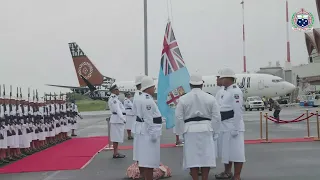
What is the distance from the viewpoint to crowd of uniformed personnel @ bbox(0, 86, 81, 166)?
10438 mm

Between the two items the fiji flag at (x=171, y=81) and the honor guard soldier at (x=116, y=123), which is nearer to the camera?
the fiji flag at (x=171, y=81)

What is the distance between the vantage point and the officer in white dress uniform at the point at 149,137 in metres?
7.11

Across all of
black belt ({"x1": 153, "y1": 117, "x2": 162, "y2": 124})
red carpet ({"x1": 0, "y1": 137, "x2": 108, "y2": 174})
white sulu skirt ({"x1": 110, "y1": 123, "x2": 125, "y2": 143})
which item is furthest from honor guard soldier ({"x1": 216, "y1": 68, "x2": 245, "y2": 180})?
white sulu skirt ({"x1": 110, "y1": 123, "x2": 125, "y2": 143})

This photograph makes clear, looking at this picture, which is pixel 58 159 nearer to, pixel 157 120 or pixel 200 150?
pixel 157 120

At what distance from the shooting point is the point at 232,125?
755 cm

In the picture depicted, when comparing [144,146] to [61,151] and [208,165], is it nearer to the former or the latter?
[208,165]

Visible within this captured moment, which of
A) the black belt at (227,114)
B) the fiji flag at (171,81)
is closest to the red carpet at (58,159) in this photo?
the fiji flag at (171,81)

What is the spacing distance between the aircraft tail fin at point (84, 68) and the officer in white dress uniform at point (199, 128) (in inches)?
1617

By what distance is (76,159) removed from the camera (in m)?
11.0

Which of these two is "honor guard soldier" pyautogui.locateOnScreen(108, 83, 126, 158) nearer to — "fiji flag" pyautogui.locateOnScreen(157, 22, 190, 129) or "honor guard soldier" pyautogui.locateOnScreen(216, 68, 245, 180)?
"fiji flag" pyautogui.locateOnScreen(157, 22, 190, 129)

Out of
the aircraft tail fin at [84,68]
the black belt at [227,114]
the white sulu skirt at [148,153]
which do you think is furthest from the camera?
the aircraft tail fin at [84,68]

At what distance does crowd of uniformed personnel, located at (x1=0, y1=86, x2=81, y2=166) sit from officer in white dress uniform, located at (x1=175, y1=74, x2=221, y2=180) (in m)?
5.24

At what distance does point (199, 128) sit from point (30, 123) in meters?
6.66

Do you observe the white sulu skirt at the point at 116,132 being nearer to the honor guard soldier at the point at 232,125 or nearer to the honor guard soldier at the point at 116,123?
the honor guard soldier at the point at 116,123
